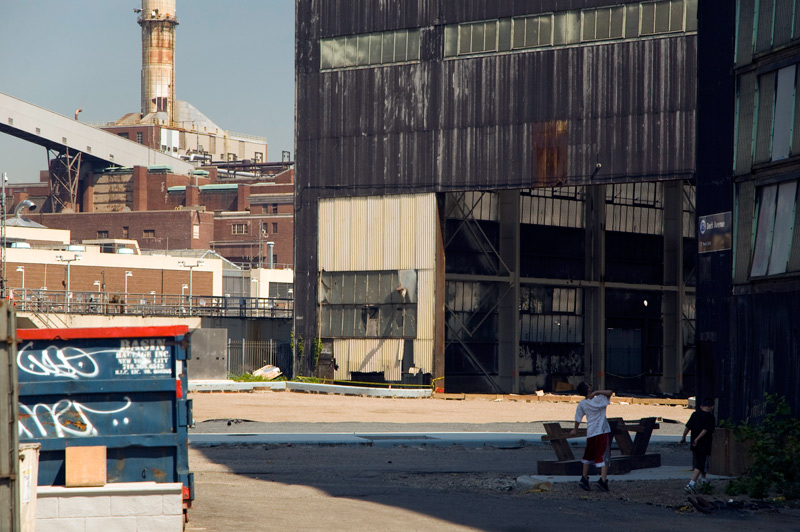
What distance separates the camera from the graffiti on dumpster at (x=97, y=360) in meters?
12.0

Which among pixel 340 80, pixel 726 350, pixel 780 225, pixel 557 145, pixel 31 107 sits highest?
pixel 31 107

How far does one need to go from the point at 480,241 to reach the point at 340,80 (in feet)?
32.9

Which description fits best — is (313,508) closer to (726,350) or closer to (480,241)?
(726,350)

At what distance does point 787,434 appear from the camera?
17.0 meters

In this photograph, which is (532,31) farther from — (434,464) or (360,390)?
(434,464)

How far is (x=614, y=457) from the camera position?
1944cm

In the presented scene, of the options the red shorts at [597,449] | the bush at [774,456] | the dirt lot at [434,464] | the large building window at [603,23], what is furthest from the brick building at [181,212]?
the red shorts at [597,449]

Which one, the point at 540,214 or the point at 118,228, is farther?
the point at 118,228

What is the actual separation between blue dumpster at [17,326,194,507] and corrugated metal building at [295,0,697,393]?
30.9 meters

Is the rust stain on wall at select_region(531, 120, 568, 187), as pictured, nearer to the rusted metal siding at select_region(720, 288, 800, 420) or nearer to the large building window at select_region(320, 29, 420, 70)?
the large building window at select_region(320, 29, 420, 70)

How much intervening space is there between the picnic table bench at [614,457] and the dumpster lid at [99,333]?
7.77m

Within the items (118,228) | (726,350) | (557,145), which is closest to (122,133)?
(118,228)

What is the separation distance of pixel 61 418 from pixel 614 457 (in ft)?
35.8

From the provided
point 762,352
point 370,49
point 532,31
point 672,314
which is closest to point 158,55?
point 370,49
